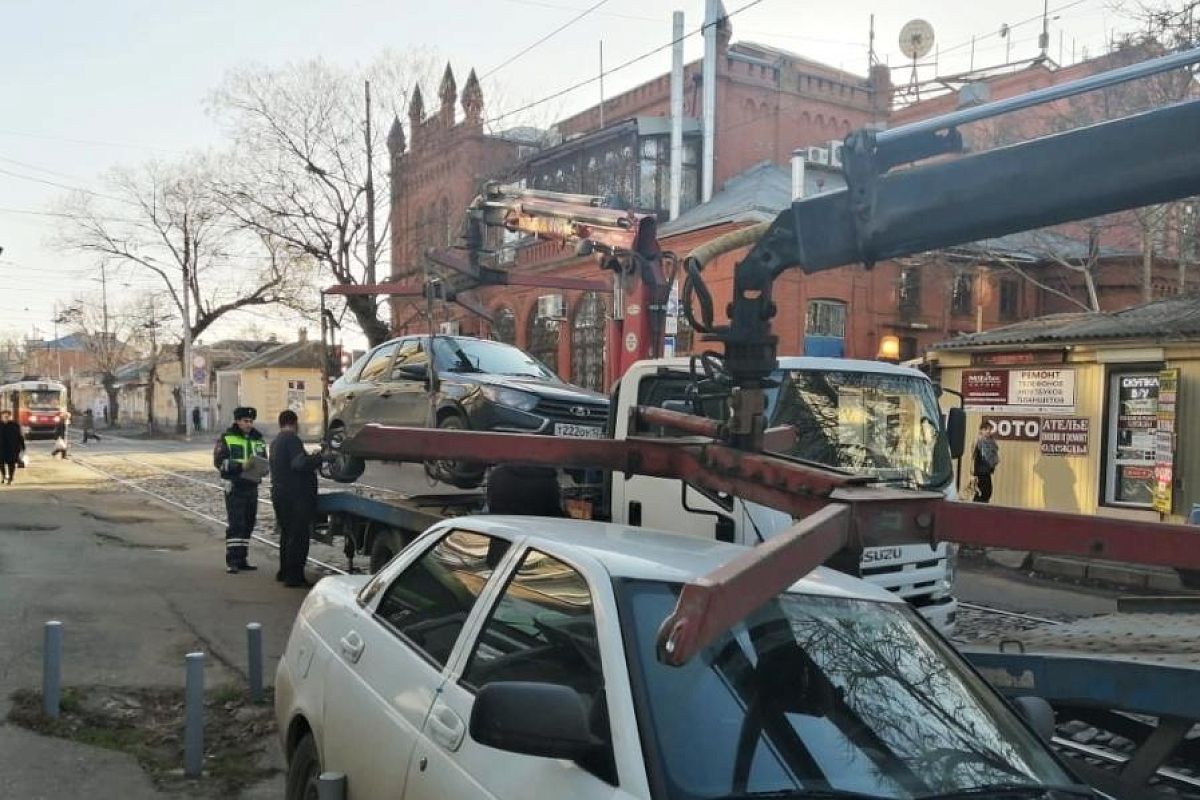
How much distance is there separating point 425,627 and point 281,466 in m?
7.69

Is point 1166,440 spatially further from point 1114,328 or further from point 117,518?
point 117,518

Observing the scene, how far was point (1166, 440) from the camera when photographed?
14.7m

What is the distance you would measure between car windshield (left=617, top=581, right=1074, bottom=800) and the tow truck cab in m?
3.11

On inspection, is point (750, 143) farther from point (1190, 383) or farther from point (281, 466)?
point (281, 466)

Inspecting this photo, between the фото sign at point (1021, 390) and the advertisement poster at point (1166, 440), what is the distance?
1606 mm

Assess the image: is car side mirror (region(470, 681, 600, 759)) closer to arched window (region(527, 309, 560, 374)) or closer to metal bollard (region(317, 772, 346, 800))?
metal bollard (region(317, 772, 346, 800))

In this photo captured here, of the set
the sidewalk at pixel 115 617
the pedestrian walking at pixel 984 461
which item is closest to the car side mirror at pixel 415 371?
the sidewalk at pixel 115 617

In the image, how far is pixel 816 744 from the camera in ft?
8.23

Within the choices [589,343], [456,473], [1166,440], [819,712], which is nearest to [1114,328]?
[1166,440]

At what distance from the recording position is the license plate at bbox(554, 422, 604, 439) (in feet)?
32.2

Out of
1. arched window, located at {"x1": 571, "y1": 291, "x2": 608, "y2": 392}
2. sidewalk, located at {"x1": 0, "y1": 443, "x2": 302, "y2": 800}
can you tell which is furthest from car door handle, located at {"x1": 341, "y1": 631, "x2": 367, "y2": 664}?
arched window, located at {"x1": 571, "y1": 291, "x2": 608, "y2": 392}

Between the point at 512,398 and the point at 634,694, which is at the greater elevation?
the point at 512,398

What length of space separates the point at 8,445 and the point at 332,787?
904 inches

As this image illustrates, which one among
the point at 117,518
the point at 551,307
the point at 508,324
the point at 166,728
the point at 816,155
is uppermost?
the point at 816,155
